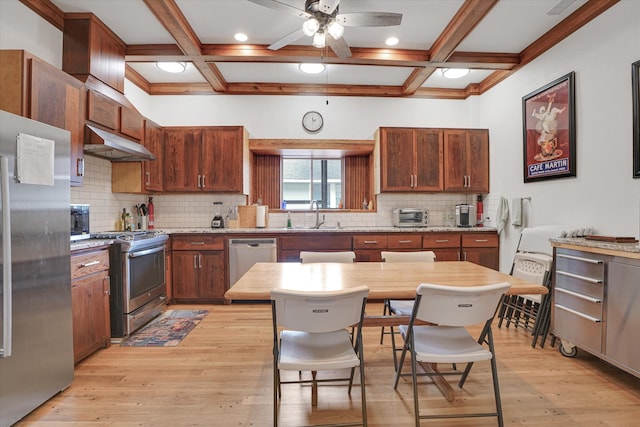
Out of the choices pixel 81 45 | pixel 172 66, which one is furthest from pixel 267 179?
pixel 81 45

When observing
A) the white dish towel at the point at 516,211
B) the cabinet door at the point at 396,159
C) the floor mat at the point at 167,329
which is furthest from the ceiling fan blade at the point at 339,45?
the floor mat at the point at 167,329

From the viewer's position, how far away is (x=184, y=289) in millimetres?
3920

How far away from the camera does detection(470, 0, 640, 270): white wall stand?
8.04 feet

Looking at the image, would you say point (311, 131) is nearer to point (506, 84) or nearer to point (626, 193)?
point (506, 84)

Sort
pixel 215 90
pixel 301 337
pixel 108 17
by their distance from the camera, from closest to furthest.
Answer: pixel 301 337, pixel 108 17, pixel 215 90

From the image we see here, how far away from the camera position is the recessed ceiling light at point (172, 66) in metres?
3.83

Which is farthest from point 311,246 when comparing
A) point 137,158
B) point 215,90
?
point 215,90

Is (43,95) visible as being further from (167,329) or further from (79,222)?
(167,329)

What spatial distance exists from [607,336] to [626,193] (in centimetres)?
115

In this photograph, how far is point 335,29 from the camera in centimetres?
245

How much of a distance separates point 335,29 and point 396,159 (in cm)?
218

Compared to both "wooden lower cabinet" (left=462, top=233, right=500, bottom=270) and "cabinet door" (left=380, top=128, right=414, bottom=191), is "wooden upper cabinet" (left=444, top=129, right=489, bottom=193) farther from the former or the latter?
"wooden lower cabinet" (left=462, top=233, right=500, bottom=270)

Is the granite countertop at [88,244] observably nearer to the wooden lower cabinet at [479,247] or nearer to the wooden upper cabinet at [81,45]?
the wooden upper cabinet at [81,45]

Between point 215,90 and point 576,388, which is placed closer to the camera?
point 576,388
